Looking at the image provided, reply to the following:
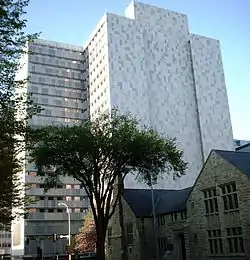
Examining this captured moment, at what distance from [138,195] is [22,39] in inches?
1608

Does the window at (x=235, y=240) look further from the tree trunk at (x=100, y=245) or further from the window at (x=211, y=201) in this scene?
the tree trunk at (x=100, y=245)

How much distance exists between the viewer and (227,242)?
3500 cm

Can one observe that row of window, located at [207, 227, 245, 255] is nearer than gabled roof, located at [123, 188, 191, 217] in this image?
Yes

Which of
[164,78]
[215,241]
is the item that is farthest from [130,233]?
[164,78]

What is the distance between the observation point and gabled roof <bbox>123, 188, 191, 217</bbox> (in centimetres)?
4609

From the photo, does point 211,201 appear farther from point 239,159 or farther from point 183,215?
point 183,215

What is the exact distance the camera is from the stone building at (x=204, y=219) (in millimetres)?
33719

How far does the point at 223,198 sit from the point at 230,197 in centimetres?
92

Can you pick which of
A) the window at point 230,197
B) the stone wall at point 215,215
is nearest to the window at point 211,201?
the stone wall at point 215,215

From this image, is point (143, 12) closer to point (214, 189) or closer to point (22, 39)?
point (214, 189)

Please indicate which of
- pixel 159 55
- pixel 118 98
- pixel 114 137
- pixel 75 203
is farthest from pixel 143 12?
pixel 114 137

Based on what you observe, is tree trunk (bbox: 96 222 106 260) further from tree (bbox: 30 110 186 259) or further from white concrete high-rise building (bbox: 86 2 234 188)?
white concrete high-rise building (bbox: 86 2 234 188)

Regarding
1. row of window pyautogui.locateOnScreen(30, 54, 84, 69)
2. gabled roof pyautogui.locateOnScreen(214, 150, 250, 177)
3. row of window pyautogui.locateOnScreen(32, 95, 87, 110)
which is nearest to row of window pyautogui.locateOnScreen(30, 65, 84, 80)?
row of window pyautogui.locateOnScreen(30, 54, 84, 69)

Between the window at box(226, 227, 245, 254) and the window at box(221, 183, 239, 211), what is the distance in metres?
1.90
